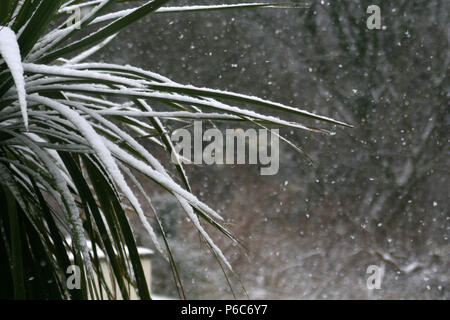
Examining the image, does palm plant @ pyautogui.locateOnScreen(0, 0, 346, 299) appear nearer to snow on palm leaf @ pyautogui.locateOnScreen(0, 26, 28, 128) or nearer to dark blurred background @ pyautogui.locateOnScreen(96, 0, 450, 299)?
snow on palm leaf @ pyautogui.locateOnScreen(0, 26, 28, 128)

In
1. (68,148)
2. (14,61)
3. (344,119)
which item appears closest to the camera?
(14,61)

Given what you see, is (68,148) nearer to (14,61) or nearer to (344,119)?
(14,61)

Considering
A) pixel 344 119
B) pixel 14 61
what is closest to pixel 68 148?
pixel 14 61

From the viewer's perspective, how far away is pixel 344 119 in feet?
16.2

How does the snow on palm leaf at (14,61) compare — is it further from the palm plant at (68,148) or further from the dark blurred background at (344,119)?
the dark blurred background at (344,119)

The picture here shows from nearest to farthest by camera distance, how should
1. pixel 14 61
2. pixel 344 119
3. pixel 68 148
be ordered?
pixel 14 61, pixel 68 148, pixel 344 119

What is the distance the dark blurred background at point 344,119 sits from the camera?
4863 mm

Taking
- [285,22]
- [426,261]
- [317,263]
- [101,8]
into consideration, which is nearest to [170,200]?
[317,263]

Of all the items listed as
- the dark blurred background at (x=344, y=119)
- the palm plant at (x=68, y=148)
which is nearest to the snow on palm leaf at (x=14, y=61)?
the palm plant at (x=68, y=148)

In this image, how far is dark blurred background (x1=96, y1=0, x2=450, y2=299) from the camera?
4.86 m

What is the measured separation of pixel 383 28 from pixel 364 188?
128 centimetres

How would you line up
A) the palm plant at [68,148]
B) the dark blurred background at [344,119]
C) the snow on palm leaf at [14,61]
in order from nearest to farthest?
the snow on palm leaf at [14,61]
the palm plant at [68,148]
the dark blurred background at [344,119]

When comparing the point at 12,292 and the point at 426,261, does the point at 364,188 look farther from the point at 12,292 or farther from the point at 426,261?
the point at 12,292

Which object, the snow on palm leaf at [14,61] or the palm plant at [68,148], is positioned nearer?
the snow on palm leaf at [14,61]
